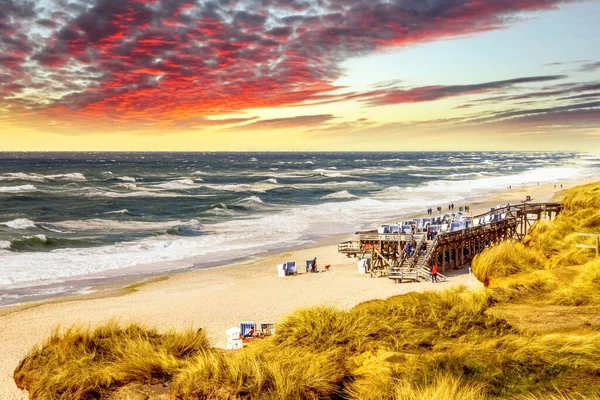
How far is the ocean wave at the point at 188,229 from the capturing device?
37.8m

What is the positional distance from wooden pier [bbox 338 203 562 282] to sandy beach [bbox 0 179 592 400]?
0.96 m

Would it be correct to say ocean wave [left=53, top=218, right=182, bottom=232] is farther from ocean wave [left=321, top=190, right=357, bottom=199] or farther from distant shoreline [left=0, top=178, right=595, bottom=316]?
ocean wave [left=321, top=190, right=357, bottom=199]

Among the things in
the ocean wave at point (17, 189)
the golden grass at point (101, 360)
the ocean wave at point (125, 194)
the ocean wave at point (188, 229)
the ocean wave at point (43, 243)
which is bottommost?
the ocean wave at point (188, 229)

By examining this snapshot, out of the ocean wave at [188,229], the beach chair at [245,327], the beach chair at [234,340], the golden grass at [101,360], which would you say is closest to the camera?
the golden grass at [101,360]

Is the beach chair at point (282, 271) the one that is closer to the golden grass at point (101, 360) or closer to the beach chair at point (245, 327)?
the beach chair at point (245, 327)

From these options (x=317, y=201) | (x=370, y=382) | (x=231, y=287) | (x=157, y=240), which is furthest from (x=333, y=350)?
(x=317, y=201)

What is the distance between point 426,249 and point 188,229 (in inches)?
836

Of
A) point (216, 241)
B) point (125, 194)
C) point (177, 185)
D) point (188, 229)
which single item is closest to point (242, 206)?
point (188, 229)

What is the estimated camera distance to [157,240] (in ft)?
115

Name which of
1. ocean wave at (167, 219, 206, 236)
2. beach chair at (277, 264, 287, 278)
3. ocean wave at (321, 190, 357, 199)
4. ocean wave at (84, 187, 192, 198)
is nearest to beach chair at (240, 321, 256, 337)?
beach chair at (277, 264, 287, 278)

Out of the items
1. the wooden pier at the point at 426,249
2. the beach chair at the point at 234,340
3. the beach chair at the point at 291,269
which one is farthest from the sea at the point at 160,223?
the beach chair at the point at 234,340

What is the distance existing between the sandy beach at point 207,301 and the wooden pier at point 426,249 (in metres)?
0.96

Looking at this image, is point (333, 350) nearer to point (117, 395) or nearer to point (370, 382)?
point (370, 382)

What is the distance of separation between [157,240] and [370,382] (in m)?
31.1
